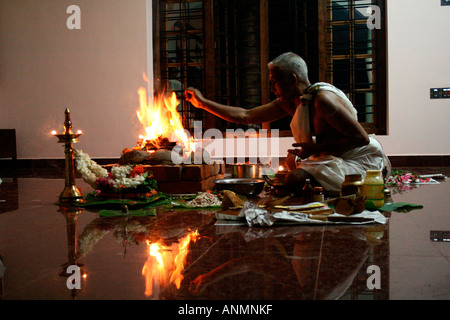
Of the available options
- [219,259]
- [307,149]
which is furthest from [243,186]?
[219,259]

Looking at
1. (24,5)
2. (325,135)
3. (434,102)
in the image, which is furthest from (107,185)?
(24,5)

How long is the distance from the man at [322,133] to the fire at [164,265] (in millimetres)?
1563

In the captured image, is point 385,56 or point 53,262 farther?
point 385,56

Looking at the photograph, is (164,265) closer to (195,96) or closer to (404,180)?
(195,96)

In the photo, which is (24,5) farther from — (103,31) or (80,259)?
(80,259)

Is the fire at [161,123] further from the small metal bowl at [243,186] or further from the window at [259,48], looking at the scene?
the small metal bowl at [243,186]

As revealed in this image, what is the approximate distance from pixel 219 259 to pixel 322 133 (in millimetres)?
2046

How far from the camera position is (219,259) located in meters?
1.69

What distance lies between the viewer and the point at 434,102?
22.6 ft

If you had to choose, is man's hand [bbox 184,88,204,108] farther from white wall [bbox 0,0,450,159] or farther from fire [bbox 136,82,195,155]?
white wall [bbox 0,0,450,159]

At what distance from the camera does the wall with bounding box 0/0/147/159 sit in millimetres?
7785

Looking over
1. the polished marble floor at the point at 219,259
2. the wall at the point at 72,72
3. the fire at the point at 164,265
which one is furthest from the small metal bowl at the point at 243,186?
the wall at the point at 72,72

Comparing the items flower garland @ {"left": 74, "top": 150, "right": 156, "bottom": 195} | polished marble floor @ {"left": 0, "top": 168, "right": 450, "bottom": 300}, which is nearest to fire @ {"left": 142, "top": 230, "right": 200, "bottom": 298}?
polished marble floor @ {"left": 0, "top": 168, "right": 450, "bottom": 300}
